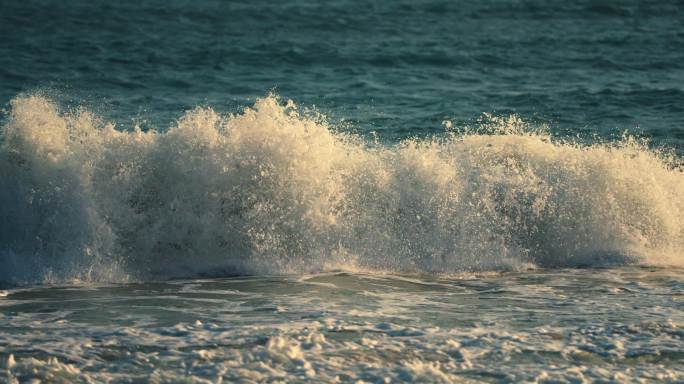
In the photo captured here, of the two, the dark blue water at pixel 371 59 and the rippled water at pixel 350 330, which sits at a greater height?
the dark blue water at pixel 371 59

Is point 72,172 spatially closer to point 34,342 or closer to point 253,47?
point 34,342

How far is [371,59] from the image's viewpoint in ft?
61.1

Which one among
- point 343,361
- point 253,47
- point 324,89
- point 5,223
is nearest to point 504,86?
point 324,89

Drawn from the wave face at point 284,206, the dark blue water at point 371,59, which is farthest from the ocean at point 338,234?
the dark blue water at point 371,59

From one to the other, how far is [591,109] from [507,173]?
5315 mm

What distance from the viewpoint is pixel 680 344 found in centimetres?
587

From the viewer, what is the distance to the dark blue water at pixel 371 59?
13.9 meters

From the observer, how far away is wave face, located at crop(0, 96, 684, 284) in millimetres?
8266

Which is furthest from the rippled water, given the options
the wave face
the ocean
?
the wave face

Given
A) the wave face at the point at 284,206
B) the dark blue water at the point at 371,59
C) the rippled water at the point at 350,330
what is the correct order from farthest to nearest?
the dark blue water at the point at 371,59 → the wave face at the point at 284,206 → the rippled water at the point at 350,330

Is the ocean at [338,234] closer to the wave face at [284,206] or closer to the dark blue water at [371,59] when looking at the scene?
the wave face at [284,206]

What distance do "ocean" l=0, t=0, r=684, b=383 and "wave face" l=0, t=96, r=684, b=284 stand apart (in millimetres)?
22

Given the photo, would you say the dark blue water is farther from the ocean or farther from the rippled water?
the rippled water

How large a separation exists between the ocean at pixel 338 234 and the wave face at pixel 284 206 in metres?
0.02
